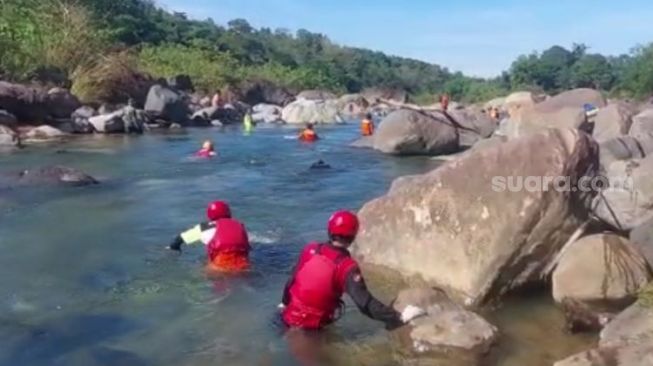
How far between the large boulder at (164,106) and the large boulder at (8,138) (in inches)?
364

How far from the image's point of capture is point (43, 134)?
24.5 m

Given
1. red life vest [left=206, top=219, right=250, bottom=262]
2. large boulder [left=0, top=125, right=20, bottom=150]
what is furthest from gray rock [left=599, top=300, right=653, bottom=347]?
large boulder [left=0, top=125, right=20, bottom=150]

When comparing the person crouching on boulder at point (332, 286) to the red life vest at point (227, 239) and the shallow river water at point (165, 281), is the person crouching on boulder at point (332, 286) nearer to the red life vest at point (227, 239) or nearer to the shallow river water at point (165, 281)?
the shallow river water at point (165, 281)

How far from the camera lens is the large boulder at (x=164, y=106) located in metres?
32.0

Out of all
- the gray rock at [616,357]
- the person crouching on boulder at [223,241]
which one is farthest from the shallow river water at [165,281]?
the gray rock at [616,357]

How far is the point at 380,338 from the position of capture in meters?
6.99

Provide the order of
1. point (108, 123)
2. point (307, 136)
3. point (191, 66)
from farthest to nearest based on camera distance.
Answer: point (191, 66)
point (108, 123)
point (307, 136)

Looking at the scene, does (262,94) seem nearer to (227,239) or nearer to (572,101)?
(572,101)

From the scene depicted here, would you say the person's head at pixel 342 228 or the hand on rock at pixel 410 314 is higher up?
the person's head at pixel 342 228

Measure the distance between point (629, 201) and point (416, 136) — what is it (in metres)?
11.9

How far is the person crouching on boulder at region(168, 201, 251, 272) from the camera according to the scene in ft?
29.9

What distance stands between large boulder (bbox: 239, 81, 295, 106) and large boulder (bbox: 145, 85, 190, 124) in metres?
18.8

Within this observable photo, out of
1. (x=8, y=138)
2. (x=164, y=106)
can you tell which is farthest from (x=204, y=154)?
(x=164, y=106)

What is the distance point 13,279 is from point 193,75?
1620 inches
